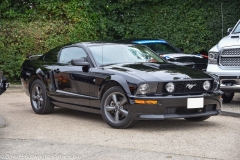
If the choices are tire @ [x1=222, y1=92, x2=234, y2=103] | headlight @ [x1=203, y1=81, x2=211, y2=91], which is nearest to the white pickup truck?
tire @ [x1=222, y1=92, x2=234, y2=103]

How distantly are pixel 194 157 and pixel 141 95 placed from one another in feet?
6.61

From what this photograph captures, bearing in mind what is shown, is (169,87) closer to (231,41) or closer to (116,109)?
Answer: (116,109)

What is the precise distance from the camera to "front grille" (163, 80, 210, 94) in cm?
884

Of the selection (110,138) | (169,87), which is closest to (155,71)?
(169,87)

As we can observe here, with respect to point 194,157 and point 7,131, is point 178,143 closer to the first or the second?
point 194,157

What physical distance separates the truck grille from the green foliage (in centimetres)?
700

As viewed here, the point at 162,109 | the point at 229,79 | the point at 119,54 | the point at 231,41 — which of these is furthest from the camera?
the point at 231,41

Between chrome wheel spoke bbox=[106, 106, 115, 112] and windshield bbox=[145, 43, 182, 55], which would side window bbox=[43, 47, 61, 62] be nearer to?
chrome wheel spoke bbox=[106, 106, 115, 112]

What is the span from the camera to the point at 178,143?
7836 mm

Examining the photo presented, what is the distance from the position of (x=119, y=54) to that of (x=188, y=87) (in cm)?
166

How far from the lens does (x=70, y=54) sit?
10.6m

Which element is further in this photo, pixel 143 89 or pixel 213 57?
pixel 213 57

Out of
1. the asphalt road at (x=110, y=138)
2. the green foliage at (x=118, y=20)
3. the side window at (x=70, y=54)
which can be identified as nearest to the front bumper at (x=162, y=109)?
the asphalt road at (x=110, y=138)

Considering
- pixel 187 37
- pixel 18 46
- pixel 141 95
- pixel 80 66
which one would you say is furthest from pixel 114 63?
pixel 187 37
